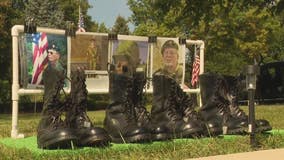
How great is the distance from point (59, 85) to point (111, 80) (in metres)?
0.64

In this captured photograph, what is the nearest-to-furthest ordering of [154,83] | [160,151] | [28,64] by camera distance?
[160,151]
[154,83]
[28,64]

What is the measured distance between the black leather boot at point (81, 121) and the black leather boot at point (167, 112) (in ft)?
2.58

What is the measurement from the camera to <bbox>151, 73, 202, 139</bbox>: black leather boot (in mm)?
6242

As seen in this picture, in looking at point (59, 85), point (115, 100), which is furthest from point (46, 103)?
point (115, 100)

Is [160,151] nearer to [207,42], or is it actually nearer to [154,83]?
[154,83]

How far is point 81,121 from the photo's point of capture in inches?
226

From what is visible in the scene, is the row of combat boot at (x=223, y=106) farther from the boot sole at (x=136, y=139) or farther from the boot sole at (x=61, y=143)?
the boot sole at (x=61, y=143)

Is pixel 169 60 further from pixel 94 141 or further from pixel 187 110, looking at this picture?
pixel 94 141

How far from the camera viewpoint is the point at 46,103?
5.72m

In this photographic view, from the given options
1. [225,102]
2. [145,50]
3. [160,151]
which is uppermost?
[145,50]

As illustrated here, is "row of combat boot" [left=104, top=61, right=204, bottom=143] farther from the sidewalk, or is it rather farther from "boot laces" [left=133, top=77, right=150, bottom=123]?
the sidewalk

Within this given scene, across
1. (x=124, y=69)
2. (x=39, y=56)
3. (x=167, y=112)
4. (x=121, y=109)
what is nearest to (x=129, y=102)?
(x=121, y=109)

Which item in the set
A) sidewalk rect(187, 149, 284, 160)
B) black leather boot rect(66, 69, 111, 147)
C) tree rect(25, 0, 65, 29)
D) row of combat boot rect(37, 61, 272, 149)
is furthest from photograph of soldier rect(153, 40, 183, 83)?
tree rect(25, 0, 65, 29)

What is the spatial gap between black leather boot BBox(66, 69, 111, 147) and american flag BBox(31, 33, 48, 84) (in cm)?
135
